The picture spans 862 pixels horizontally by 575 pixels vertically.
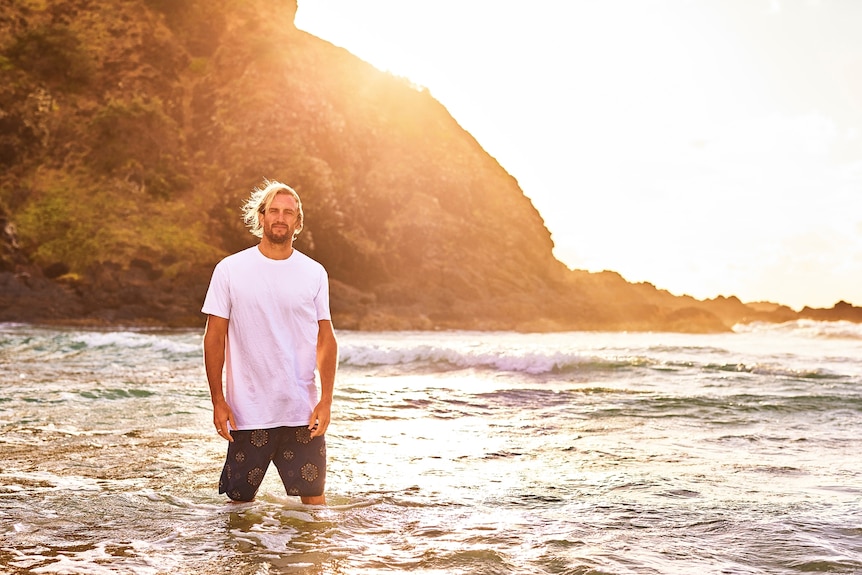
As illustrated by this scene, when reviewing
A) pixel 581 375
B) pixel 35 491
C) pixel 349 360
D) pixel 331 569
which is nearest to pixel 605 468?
pixel 331 569

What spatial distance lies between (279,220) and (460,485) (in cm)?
275

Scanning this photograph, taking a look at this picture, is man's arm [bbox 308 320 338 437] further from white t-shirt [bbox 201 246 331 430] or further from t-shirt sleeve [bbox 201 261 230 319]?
t-shirt sleeve [bbox 201 261 230 319]

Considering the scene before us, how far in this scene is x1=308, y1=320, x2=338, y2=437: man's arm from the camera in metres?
4.04

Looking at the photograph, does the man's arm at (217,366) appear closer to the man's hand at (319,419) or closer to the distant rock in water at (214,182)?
the man's hand at (319,419)

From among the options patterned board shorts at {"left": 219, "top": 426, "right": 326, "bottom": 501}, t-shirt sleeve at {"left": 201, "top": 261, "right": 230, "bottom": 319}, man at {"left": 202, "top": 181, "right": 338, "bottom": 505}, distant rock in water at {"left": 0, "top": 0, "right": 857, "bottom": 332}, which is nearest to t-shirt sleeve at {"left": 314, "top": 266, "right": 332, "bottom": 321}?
man at {"left": 202, "top": 181, "right": 338, "bottom": 505}

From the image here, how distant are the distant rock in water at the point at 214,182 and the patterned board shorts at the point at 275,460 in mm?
41636

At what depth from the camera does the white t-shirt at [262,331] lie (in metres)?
4.01

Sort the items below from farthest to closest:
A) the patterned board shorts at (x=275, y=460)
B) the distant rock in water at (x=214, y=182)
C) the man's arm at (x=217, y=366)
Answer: the distant rock in water at (x=214, y=182) < the patterned board shorts at (x=275, y=460) < the man's arm at (x=217, y=366)

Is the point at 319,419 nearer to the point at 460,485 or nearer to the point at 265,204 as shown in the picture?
the point at 265,204

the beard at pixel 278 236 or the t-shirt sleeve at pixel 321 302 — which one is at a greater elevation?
the beard at pixel 278 236

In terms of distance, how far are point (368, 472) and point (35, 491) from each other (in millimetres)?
2477

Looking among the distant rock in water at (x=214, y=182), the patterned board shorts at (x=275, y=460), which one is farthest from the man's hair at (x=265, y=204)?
the distant rock in water at (x=214, y=182)

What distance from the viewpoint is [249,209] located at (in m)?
4.34

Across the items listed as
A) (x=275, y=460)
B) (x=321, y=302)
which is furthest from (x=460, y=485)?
(x=321, y=302)
